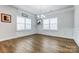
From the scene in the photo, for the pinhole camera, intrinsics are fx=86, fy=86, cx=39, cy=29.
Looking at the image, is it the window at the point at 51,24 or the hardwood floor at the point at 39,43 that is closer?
the hardwood floor at the point at 39,43

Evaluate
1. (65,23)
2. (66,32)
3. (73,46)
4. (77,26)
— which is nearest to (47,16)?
(65,23)

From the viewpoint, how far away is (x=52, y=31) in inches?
112

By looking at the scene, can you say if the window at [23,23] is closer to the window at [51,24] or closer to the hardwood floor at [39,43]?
the hardwood floor at [39,43]

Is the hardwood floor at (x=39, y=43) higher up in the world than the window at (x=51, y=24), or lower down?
lower down

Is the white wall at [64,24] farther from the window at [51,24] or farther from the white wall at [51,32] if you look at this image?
the window at [51,24]

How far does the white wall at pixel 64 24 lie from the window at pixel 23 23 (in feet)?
1.28

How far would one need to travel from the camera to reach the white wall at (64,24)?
2.78m

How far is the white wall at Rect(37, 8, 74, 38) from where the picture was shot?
9.12 ft

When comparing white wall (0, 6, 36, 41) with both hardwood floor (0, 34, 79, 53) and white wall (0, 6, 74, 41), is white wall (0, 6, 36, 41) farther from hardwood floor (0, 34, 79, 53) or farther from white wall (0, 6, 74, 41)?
hardwood floor (0, 34, 79, 53)

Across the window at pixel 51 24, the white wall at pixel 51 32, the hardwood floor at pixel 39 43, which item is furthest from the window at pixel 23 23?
the window at pixel 51 24

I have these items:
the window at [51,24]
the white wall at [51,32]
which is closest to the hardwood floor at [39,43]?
the white wall at [51,32]
